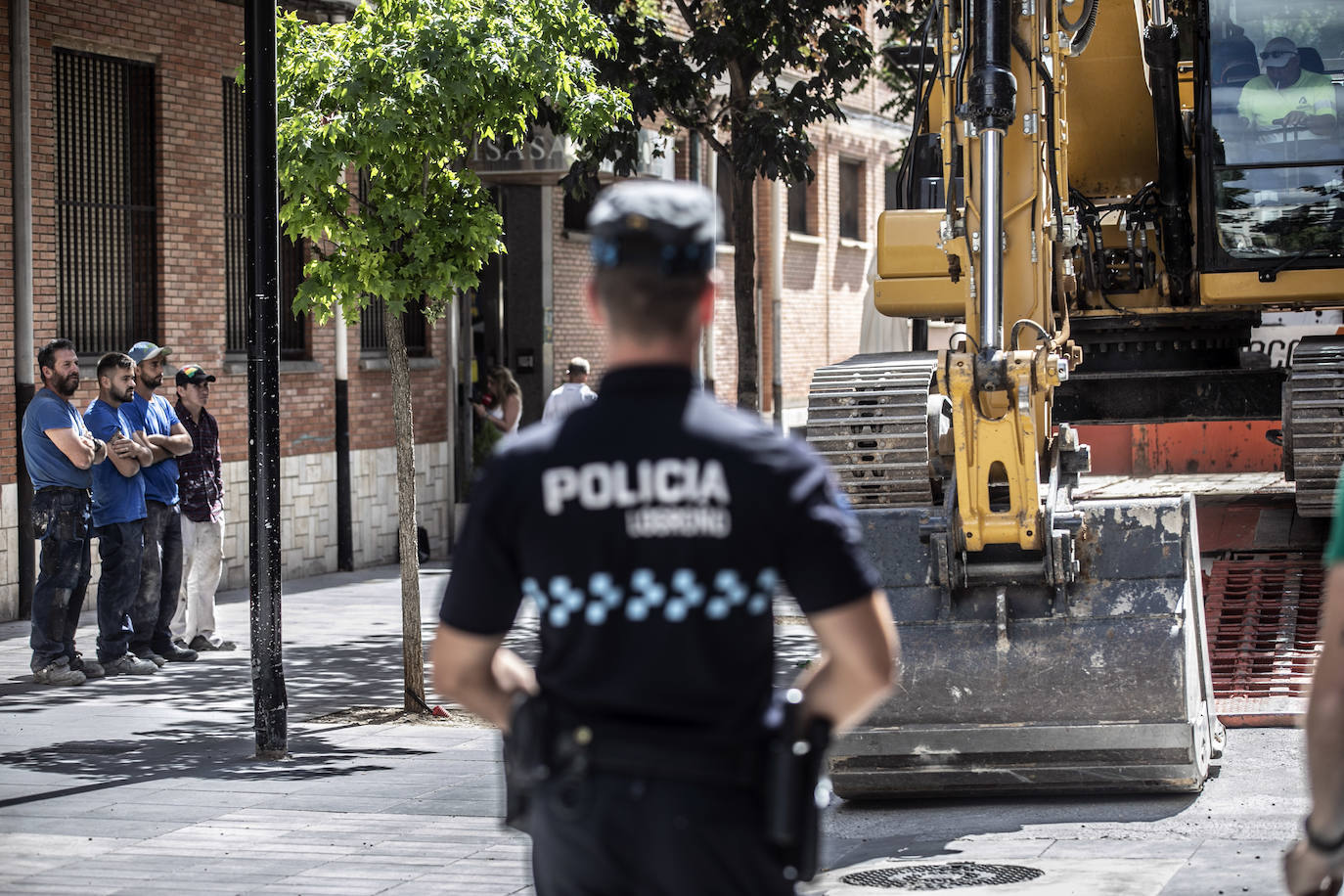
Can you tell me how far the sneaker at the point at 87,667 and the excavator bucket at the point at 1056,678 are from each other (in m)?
5.18

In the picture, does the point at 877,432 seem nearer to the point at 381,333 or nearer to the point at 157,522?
the point at 157,522

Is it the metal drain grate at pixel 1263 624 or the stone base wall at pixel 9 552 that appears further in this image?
the stone base wall at pixel 9 552

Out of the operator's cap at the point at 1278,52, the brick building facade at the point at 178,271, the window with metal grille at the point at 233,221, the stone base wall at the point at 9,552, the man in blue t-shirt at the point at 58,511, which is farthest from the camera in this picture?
the window with metal grille at the point at 233,221

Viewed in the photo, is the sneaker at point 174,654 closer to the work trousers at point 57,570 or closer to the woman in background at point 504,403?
the work trousers at point 57,570

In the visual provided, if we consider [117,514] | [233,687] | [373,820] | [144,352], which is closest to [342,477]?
[144,352]

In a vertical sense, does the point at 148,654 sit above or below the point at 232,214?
below

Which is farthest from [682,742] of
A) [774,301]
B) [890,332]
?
[774,301]

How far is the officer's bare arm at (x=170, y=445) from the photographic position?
12.0 meters

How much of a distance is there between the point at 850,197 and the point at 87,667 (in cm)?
2224

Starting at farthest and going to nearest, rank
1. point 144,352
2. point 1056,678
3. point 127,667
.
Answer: point 144,352 < point 127,667 < point 1056,678

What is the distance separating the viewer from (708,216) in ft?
10.5

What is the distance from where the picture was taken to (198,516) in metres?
12.6

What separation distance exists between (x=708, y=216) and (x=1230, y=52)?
918 centimetres

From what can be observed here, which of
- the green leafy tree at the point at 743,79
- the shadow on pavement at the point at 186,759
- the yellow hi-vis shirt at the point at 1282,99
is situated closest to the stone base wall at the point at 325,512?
the green leafy tree at the point at 743,79
